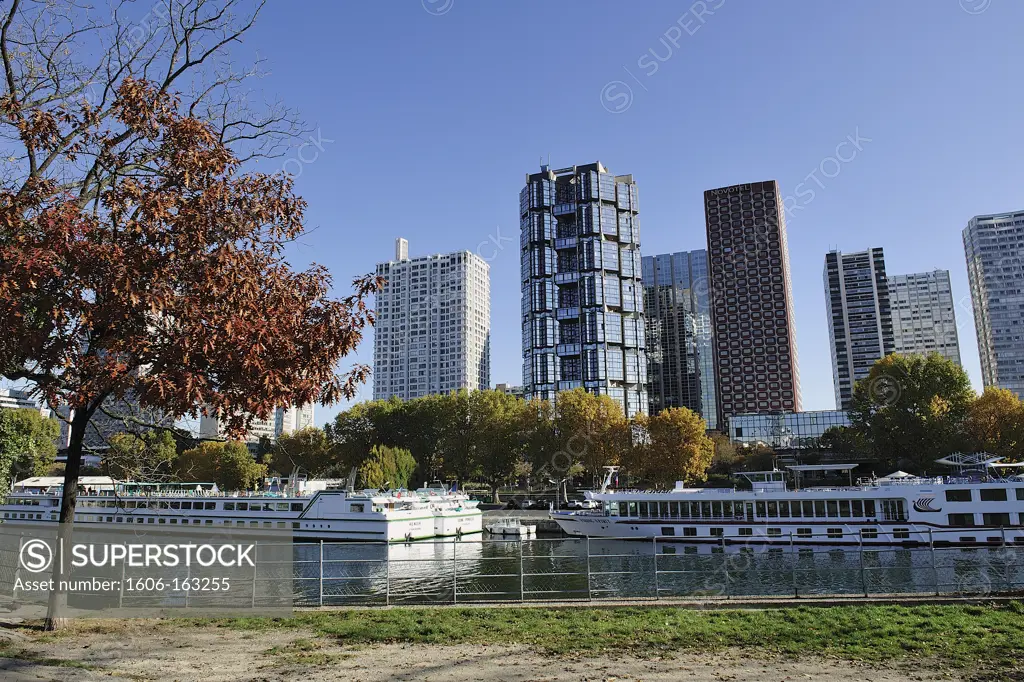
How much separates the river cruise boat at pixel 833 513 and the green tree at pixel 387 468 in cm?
3676

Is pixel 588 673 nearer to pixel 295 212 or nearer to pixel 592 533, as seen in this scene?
pixel 295 212

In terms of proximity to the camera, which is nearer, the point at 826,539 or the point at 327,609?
the point at 327,609

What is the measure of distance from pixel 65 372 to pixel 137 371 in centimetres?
110

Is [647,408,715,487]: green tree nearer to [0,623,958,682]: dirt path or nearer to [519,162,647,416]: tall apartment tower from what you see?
[519,162,647,416]: tall apartment tower

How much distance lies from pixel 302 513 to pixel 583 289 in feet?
335

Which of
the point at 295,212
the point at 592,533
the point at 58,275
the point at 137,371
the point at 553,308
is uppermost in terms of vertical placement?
the point at 553,308

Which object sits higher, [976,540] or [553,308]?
[553,308]

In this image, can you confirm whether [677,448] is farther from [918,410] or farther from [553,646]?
[553,646]

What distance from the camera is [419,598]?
1962 centimetres

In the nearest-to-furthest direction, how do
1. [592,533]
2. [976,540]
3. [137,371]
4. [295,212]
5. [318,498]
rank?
[137,371] → [295,212] → [976,540] → [592,533] → [318,498]

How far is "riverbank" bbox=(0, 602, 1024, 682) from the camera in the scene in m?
9.89

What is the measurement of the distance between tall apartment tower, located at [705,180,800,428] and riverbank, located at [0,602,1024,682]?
565 feet

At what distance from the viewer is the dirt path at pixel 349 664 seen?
31.7 ft

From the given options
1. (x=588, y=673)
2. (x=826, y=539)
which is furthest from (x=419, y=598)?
(x=826, y=539)
